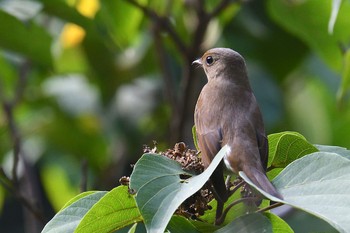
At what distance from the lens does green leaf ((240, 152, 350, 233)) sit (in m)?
2.35

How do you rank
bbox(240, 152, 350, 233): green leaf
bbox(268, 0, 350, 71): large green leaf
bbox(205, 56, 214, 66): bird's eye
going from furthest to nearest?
bbox(268, 0, 350, 71): large green leaf < bbox(205, 56, 214, 66): bird's eye < bbox(240, 152, 350, 233): green leaf

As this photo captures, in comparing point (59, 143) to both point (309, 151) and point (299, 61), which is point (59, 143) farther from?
point (309, 151)

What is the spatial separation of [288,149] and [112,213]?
0.65 meters

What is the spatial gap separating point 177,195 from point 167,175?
16 cm

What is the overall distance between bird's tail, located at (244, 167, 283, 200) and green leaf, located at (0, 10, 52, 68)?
181 centimetres

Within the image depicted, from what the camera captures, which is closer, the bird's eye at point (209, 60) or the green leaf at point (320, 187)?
the green leaf at point (320, 187)

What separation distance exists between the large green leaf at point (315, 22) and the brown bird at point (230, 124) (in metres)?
1.11

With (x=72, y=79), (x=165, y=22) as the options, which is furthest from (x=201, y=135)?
(x=72, y=79)

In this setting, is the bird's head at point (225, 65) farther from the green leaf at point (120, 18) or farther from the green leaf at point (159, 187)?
the green leaf at point (120, 18)

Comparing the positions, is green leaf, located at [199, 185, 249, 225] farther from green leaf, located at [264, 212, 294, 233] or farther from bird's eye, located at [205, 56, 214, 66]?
bird's eye, located at [205, 56, 214, 66]

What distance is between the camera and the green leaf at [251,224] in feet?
8.13

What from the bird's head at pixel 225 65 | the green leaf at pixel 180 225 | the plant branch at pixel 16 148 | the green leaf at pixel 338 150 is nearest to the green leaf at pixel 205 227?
the green leaf at pixel 180 225

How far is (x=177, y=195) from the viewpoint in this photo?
2482 mm

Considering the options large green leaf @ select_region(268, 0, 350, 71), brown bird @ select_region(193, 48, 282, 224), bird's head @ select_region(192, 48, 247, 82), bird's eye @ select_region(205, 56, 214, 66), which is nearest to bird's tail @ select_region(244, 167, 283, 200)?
brown bird @ select_region(193, 48, 282, 224)
